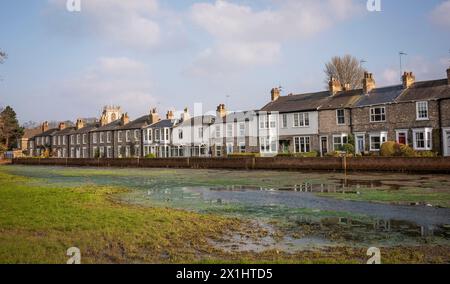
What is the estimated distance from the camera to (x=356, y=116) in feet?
152

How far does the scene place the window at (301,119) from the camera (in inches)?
1994

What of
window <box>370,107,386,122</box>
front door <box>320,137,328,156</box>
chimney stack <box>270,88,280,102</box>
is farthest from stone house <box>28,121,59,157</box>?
window <box>370,107,386,122</box>

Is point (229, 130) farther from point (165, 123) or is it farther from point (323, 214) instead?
point (323, 214)

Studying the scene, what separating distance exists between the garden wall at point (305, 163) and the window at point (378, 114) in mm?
12277

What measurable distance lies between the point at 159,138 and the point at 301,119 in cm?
3143

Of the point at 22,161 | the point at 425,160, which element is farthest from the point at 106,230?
the point at 22,161

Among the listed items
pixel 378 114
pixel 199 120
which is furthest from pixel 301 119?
pixel 199 120

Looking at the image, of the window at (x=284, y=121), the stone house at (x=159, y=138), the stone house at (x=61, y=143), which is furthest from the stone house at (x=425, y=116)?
the stone house at (x=61, y=143)

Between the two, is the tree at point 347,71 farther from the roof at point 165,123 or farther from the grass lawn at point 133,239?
the grass lawn at point 133,239

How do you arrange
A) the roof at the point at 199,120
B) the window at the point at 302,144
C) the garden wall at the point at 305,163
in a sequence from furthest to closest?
the roof at the point at 199,120 → the window at the point at 302,144 → the garden wall at the point at 305,163

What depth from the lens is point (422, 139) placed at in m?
40.5

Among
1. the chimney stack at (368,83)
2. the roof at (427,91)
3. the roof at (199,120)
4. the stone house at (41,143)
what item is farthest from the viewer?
the stone house at (41,143)

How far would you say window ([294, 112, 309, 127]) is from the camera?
1994 inches

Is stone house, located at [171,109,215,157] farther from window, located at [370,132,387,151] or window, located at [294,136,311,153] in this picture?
window, located at [370,132,387,151]
